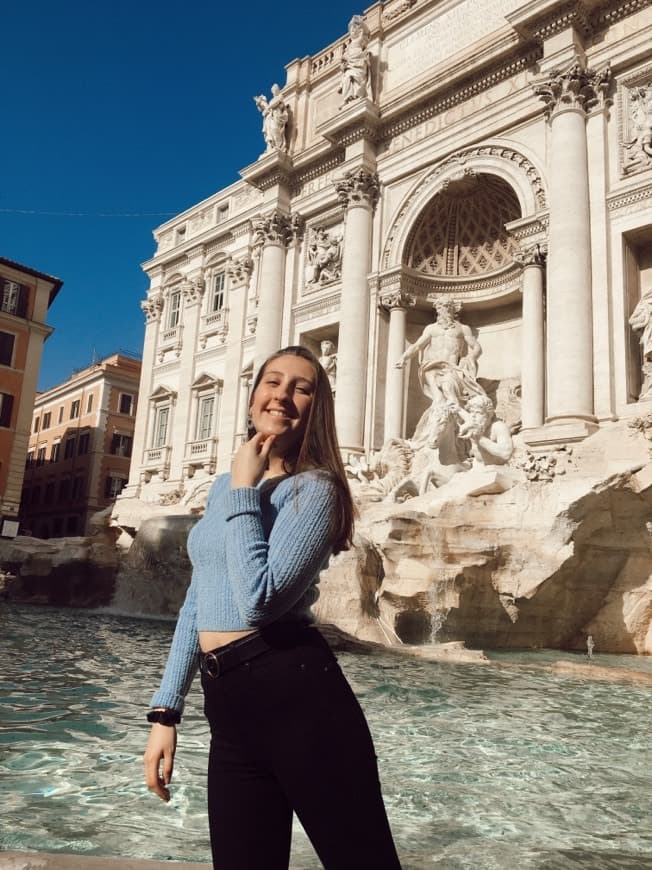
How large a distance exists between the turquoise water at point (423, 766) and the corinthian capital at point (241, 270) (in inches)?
798

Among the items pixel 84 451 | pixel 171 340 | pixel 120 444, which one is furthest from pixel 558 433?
pixel 84 451

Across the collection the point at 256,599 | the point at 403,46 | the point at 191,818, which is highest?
the point at 403,46

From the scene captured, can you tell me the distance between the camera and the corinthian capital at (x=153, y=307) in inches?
1185

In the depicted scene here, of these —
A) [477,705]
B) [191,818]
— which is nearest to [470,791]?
[191,818]

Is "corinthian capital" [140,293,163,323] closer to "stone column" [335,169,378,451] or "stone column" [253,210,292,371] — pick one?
"stone column" [253,210,292,371]

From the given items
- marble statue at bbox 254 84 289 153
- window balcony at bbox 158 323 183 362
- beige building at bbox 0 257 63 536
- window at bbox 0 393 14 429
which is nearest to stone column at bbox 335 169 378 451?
marble statue at bbox 254 84 289 153

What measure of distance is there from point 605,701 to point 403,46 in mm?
20182

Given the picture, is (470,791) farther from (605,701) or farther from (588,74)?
(588,74)

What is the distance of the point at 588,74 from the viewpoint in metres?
16.0

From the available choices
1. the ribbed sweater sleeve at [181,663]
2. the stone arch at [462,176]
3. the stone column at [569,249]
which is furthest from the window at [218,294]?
the ribbed sweater sleeve at [181,663]

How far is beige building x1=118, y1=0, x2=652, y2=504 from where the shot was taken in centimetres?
1537

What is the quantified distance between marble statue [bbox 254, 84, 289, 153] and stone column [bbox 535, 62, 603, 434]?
9844 mm

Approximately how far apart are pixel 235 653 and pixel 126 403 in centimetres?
4114

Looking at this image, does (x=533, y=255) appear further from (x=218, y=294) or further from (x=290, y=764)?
(x=290, y=764)
